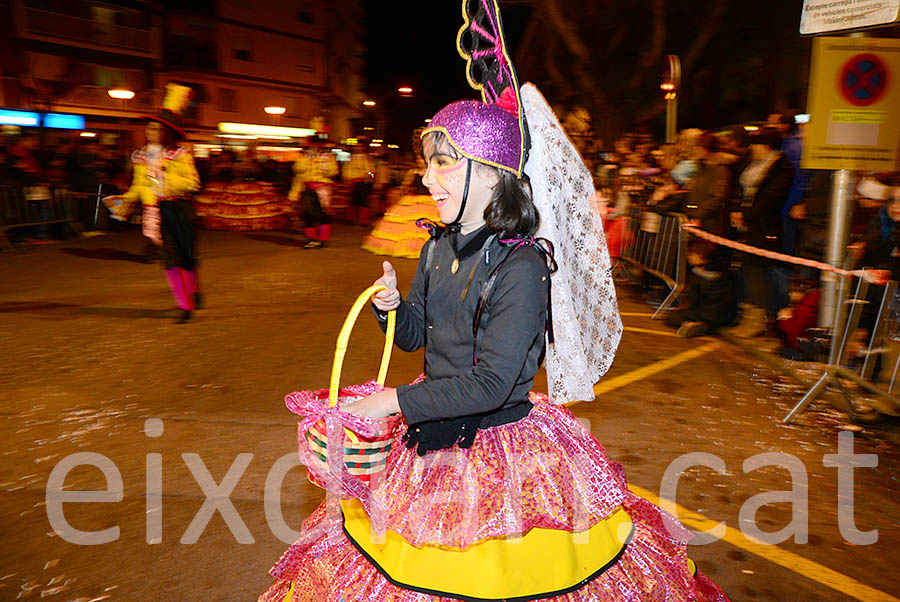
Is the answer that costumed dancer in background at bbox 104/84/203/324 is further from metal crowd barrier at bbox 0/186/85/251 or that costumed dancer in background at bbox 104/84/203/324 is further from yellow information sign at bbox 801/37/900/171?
metal crowd barrier at bbox 0/186/85/251

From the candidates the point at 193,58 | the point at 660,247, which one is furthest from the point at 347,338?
the point at 193,58

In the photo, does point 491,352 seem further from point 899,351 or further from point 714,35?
point 714,35

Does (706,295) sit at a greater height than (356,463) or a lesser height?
lesser

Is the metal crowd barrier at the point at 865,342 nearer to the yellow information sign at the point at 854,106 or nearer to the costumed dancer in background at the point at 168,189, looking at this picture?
the yellow information sign at the point at 854,106

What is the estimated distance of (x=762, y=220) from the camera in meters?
7.07

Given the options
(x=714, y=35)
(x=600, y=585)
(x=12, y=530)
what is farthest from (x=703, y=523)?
(x=714, y=35)

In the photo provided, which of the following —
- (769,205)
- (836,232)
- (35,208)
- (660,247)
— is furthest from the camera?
(35,208)

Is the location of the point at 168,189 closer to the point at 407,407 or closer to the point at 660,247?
the point at 660,247

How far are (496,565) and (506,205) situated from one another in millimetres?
999

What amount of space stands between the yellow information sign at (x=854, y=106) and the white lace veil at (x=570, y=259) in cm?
→ 481

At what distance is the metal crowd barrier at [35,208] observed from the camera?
13.1 meters

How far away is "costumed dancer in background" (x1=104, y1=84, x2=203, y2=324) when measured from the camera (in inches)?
283

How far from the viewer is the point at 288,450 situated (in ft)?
14.6

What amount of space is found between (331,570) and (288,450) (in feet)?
8.45
